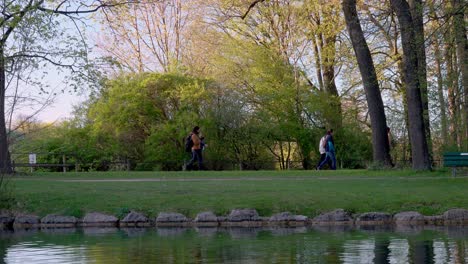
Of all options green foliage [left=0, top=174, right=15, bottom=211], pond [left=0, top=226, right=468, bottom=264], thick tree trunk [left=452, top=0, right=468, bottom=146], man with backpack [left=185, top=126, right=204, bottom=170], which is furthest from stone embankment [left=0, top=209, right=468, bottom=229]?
man with backpack [left=185, top=126, right=204, bottom=170]

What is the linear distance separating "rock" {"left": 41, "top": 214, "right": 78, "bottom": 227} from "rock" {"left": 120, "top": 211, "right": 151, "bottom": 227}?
1314 millimetres

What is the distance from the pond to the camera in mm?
13008

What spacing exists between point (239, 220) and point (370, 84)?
14.3m

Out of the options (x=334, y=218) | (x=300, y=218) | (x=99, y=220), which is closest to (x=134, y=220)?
(x=99, y=220)

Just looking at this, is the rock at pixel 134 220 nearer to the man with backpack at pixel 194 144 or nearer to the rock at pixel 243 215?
the rock at pixel 243 215

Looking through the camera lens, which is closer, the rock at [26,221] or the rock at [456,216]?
the rock at [456,216]

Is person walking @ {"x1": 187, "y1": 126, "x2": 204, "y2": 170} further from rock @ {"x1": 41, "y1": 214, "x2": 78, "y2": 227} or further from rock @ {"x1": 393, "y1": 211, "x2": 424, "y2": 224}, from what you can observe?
rock @ {"x1": 393, "y1": 211, "x2": 424, "y2": 224}

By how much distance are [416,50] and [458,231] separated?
828 centimetres

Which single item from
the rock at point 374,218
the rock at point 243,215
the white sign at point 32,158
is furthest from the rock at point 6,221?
the white sign at point 32,158

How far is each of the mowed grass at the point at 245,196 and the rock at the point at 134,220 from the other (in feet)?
0.75

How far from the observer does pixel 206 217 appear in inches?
775

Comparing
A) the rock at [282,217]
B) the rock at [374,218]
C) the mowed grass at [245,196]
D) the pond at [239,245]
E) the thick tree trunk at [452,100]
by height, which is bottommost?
the pond at [239,245]

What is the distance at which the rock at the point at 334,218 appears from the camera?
19422 mm

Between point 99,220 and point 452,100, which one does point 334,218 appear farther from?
point 452,100
